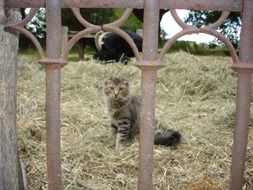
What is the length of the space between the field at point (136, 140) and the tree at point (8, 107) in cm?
65

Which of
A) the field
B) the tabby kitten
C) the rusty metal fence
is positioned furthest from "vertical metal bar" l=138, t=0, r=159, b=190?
the tabby kitten

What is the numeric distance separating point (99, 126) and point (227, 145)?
4.16 feet

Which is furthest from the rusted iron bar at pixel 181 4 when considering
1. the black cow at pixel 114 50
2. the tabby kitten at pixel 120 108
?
the black cow at pixel 114 50

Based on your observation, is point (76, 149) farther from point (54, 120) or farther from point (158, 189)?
point (54, 120)

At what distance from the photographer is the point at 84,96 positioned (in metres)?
5.25

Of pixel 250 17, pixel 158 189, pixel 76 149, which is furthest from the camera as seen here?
pixel 76 149

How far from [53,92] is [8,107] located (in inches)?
17.3

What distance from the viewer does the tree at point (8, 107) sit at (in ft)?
6.13

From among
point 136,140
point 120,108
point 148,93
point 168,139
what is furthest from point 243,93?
point 120,108

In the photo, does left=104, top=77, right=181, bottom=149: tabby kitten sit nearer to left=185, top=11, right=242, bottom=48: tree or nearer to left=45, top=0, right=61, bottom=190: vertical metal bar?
left=45, top=0, right=61, bottom=190: vertical metal bar

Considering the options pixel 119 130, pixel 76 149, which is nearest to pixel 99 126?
pixel 119 130

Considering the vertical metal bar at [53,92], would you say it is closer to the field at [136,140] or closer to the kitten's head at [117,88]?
the field at [136,140]

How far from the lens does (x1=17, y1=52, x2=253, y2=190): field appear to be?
280 centimetres

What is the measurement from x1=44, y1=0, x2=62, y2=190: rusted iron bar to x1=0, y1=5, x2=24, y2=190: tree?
0.92 ft
